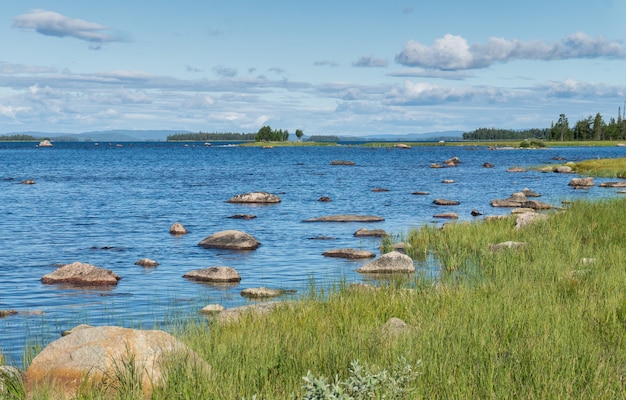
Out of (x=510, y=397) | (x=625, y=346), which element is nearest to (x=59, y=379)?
(x=510, y=397)

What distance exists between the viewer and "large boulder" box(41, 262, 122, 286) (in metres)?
22.1

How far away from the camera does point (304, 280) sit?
71.8 feet

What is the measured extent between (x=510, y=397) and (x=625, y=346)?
3102 mm

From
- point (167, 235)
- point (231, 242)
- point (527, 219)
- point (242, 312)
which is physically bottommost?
point (167, 235)

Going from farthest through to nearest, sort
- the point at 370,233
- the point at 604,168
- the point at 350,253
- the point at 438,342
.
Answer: the point at 604,168 < the point at 370,233 < the point at 350,253 < the point at 438,342

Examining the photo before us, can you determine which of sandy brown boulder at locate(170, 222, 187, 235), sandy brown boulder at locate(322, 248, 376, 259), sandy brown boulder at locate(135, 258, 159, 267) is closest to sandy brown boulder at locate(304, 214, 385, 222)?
sandy brown boulder at locate(170, 222, 187, 235)

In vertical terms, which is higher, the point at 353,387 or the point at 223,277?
the point at 353,387

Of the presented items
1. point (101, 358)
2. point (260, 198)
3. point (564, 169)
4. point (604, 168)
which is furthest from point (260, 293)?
point (564, 169)

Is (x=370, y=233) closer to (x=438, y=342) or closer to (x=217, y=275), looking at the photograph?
(x=217, y=275)

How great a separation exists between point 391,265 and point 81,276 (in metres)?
9.38

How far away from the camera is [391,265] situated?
71.3ft

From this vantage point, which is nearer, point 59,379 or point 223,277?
point 59,379

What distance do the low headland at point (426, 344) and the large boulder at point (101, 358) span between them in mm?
204

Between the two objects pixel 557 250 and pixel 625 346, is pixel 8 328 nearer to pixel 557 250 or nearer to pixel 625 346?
pixel 625 346
